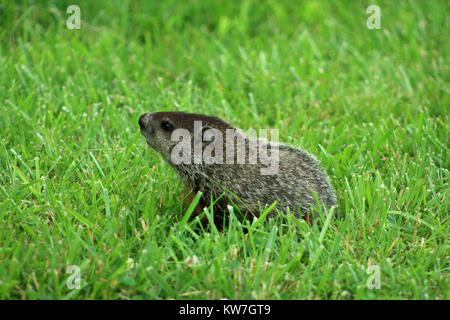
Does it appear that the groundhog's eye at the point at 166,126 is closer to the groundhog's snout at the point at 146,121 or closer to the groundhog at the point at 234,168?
the groundhog at the point at 234,168

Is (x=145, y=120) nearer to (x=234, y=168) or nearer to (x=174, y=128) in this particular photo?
(x=174, y=128)

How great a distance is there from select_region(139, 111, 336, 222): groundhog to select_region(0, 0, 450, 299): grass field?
0.18 meters

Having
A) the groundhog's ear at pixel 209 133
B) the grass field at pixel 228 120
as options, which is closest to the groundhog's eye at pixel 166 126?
Answer: the groundhog's ear at pixel 209 133

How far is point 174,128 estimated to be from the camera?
4.02m

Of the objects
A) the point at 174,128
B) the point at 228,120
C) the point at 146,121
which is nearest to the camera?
the point at 174,128

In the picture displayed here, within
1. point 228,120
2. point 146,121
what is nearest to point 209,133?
point 146,121

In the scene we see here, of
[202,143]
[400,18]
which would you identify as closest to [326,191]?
[202,143]

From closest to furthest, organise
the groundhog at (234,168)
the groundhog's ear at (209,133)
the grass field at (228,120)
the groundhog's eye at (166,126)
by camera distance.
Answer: the grass field at (228,120)
the groundhog at (234,168)
the groundhog's ear at (209,133)
the groundhog's eye at (166,126)

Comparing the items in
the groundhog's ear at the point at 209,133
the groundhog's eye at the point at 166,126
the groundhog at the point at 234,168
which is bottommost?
the groundhog at the point at 234,168

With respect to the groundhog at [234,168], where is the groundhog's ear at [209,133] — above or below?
above

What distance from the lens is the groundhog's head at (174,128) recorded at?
397cm

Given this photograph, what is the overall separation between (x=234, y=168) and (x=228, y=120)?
1.46 metres

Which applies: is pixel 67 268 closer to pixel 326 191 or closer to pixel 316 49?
pixel 326 191
